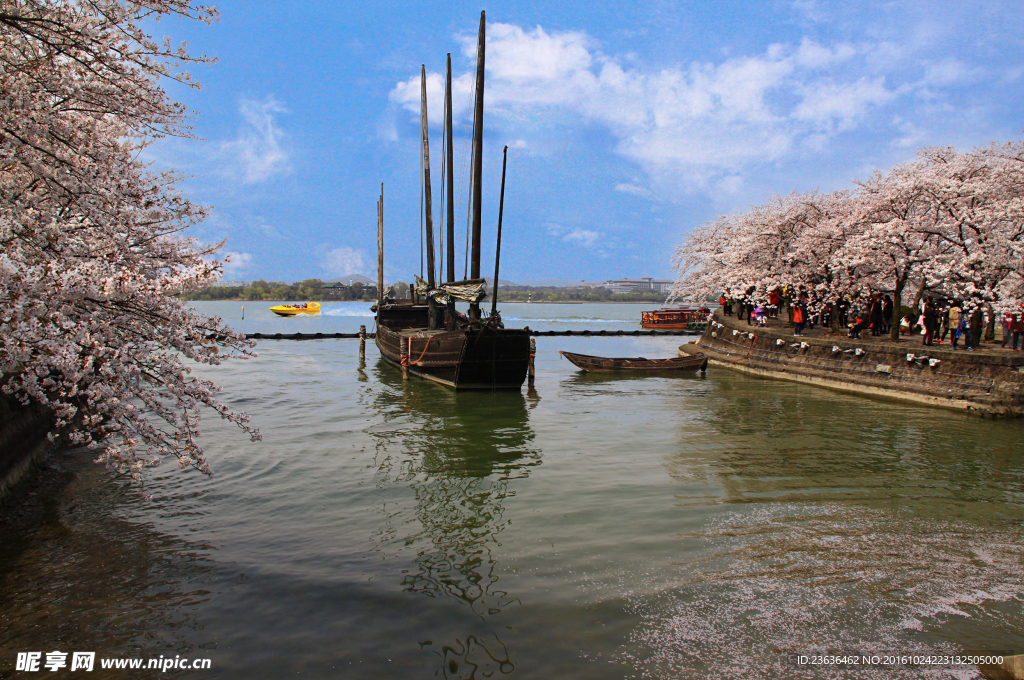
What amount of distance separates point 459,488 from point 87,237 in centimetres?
675

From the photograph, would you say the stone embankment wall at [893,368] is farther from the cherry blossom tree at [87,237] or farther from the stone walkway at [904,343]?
the cherry blossom tree at [87,237]

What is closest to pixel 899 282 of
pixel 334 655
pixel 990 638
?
pixel 990 638

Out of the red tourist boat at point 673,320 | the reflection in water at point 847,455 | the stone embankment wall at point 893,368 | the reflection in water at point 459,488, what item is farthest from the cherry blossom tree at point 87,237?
the red tourist boat at point 673,320

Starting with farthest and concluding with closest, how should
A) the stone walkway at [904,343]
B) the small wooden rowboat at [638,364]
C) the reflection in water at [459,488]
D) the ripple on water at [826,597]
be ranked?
the small wooden rowboat at [638,364], the stone walkway at [904,343], the reflection in water at [459,488], the ripple on water at [826,597]

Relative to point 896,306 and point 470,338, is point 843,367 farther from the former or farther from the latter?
point 470,338

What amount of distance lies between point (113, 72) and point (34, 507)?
6.26 meters

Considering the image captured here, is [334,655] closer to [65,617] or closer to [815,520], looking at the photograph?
[65,617]

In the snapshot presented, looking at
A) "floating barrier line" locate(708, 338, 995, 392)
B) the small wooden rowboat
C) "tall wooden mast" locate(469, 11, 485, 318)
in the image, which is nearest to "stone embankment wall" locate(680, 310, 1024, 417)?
"floating barrier line" locate(708, 338, 995, 392)

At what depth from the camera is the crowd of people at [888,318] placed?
21562mm

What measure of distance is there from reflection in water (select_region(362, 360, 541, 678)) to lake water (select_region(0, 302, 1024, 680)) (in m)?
0.04

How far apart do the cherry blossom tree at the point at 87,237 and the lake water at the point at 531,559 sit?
5.18 ft

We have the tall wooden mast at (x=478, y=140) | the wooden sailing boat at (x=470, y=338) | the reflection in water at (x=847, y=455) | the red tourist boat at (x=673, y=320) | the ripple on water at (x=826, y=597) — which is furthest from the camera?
the red tourist boat at (x=673, y=320)

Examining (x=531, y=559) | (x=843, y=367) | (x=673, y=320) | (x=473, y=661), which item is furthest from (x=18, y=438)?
(x=673, y=320)

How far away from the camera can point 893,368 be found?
22250 millimetres
